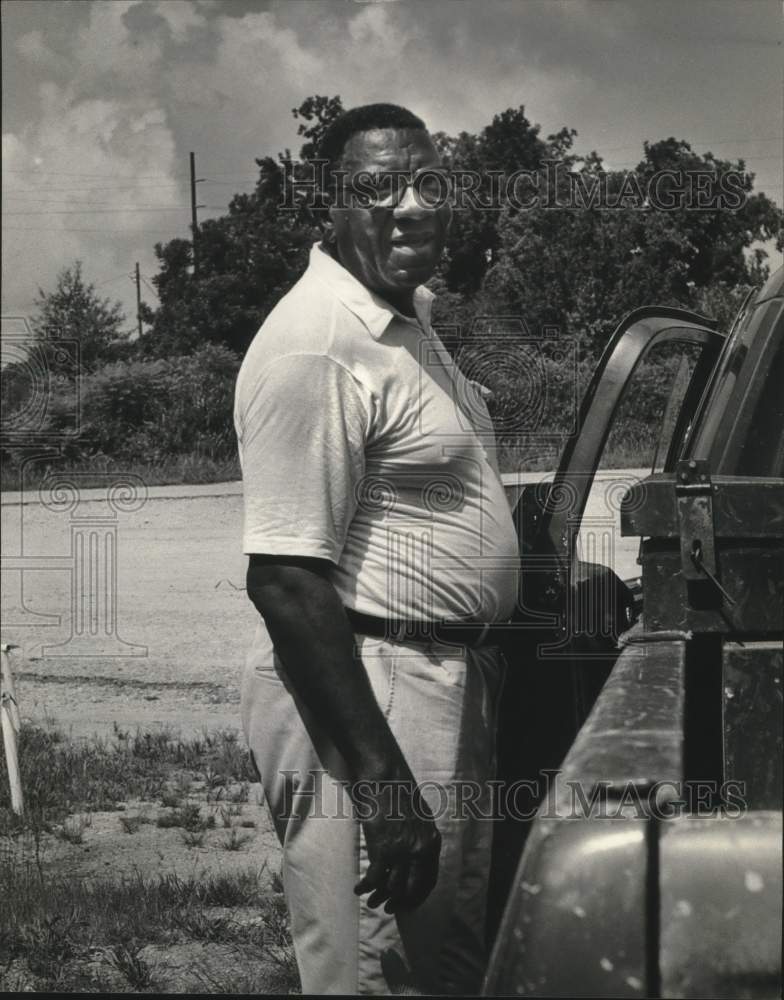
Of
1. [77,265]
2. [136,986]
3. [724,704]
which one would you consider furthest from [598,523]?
[77,265]

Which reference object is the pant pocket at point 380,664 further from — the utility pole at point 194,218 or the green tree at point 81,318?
the green tree at point 81,318

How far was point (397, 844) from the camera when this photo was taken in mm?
1768

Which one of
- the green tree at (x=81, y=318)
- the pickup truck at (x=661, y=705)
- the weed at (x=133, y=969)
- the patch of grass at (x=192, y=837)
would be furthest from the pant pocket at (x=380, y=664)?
the green tree at (x=81, y=318)

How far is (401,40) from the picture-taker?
4359mm

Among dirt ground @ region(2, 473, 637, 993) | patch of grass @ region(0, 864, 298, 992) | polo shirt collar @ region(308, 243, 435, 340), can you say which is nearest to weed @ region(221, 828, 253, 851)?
dirt ground @ region(2, 473, 637, 993)

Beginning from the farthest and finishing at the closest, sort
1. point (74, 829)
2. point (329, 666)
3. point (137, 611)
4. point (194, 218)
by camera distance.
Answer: point (137, 611), point (194, 218), point (74, 829), point (329, 666)

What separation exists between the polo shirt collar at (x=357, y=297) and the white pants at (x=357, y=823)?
459 mm

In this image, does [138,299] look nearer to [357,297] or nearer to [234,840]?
[234,840]

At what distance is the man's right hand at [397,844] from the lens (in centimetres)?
175

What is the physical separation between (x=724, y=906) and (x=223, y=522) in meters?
8.66

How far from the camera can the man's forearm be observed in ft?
5.65

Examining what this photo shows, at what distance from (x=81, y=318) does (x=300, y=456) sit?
611 cm

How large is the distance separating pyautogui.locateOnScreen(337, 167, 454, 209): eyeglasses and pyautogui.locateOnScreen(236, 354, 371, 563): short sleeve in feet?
0.96

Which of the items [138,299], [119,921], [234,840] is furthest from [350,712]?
[138,299]
